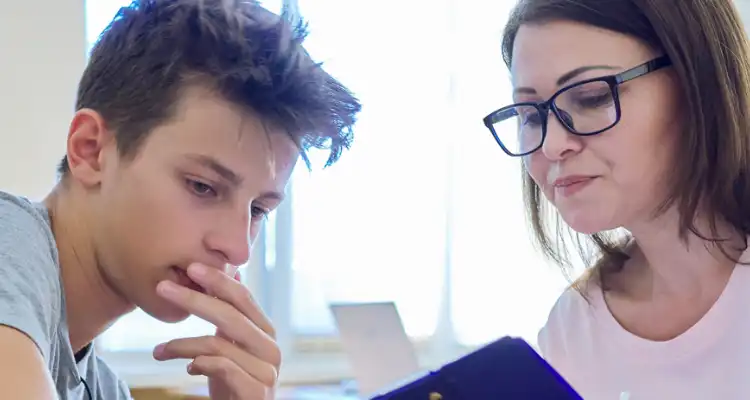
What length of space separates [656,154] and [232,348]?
22.3 inches

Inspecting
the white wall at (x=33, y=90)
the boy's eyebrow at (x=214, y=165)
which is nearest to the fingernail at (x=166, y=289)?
the boy's eyebrow at (x=214, y=165)

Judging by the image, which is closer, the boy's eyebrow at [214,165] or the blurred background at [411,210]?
the boy's eyebrow at [214,165]

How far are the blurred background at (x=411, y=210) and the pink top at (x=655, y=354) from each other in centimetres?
101

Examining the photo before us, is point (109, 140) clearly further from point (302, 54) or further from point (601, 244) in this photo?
point (601, 244)

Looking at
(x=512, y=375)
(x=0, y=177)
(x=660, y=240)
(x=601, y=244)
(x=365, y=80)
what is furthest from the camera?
(x=365, y=80)

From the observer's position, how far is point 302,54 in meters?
0.85

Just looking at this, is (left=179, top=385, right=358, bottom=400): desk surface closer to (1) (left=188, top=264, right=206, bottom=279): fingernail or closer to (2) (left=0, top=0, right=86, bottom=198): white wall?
(2) (left=0, top=0, right=86, bottom=198): white wall

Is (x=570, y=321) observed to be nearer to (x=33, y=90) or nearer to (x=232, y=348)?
(x=232, y=348)

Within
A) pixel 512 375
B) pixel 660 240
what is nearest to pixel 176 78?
pixel 512 375

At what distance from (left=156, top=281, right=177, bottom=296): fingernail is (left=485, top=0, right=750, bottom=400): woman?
48cm

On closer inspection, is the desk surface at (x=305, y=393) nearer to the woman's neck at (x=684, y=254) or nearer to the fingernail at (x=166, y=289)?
the woman's neck at (x=684, y=254)

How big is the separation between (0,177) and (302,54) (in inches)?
55.6

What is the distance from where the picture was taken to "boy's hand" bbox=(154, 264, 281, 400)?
2.64 feet

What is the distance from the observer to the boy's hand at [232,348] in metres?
0.80
